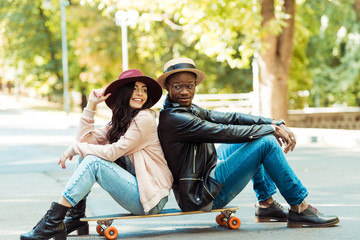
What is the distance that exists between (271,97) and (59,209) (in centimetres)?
1499

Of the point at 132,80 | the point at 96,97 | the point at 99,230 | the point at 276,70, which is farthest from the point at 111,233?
the point at 276,70

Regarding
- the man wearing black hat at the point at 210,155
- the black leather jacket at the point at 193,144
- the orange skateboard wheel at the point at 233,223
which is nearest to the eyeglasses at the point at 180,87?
the man wearing black hat at the point at 210,155

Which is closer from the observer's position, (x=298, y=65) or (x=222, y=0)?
(x=222, y=0)

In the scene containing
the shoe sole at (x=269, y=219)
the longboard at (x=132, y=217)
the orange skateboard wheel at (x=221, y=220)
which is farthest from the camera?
the shoe sole at (x=269, y=219)

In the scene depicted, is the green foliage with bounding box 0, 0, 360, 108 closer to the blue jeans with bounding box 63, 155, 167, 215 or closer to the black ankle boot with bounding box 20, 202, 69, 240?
the blue jeans with bounding box 63, 155, 167, 215

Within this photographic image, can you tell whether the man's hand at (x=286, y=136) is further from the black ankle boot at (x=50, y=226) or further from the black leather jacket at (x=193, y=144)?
the black ankle boot at (x=50, y=226)

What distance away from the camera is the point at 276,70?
19266 millimetres

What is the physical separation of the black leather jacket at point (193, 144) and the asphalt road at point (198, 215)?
38 centimetres

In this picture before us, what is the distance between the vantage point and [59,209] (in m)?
4.74

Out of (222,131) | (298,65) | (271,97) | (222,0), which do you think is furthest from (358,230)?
(298,65)

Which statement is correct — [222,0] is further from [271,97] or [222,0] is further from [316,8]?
[316,8]

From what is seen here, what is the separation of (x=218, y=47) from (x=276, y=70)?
202 cm

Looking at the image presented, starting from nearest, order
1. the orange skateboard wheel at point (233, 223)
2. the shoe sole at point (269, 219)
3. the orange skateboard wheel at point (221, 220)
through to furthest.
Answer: the orange skateboard wheel at point (233, 223) < the orange skateboard wheel at point (221, 220) < the shoe sole at point (269, 219)

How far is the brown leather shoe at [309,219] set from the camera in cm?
529
